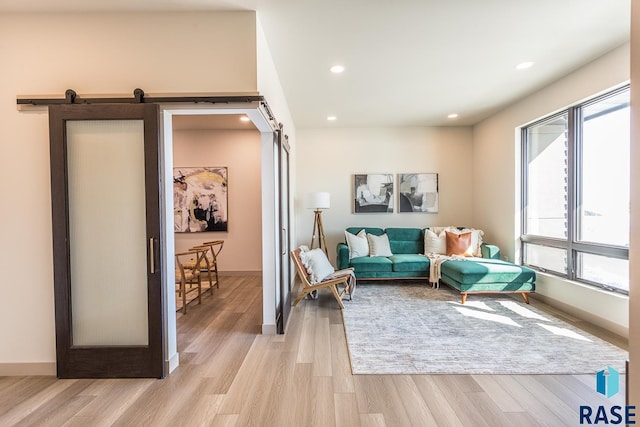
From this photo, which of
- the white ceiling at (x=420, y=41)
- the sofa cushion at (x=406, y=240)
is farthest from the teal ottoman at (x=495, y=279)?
the white ceiling at (x=420, y=41)

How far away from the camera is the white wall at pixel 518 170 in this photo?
3104 millimetres

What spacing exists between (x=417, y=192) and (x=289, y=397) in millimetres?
4644

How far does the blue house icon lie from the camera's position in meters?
2.15

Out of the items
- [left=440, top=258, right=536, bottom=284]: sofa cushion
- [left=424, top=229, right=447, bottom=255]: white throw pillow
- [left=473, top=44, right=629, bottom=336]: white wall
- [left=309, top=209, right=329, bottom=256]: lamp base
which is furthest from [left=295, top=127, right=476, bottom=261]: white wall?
[left=440, top=258, right=536, bottom=284]: sofa cushion

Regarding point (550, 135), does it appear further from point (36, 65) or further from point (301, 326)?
point (36, 65)

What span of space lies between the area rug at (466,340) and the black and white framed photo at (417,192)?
209cm

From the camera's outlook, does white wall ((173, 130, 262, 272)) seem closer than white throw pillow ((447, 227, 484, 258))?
No

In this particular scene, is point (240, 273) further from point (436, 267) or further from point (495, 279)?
point (495, 279)

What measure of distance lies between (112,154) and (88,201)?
0.41 meters

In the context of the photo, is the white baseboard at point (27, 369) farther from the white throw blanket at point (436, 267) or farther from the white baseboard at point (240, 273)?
the white throw blanket at point (436, 267)

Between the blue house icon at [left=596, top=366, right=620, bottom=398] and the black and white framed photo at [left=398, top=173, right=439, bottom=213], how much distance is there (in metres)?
3.82

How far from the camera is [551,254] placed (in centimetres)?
413

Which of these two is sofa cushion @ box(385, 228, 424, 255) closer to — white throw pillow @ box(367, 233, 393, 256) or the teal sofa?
the teal sofa

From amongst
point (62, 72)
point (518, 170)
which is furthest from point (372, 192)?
point (62, 72)
